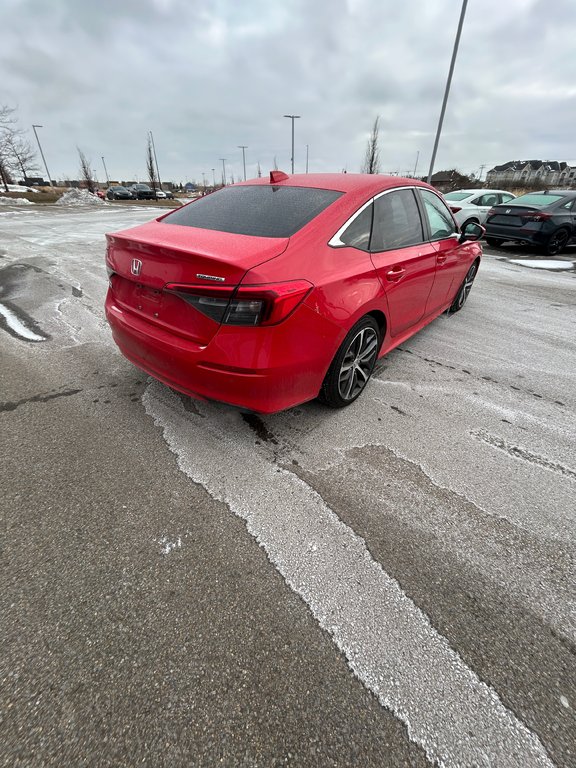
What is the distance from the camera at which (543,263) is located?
891 cm

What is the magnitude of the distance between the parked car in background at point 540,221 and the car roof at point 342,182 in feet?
26.3

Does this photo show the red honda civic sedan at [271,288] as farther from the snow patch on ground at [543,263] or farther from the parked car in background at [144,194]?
the parked car in background at [144,194]

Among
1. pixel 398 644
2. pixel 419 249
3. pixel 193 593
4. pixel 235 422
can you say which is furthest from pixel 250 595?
pixel 419 249

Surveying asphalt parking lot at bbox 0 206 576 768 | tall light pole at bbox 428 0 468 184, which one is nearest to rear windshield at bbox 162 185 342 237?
asphalt parking lot at bbox 0 206 576 768

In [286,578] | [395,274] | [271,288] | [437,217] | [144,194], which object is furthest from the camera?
[144,194]

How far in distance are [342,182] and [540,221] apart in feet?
29.0

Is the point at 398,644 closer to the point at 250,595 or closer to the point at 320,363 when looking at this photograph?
the point at 250,595

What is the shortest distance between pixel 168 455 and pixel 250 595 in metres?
1.06

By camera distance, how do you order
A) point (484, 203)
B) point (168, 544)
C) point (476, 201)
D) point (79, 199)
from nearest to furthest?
point (168, 544), point (476, 201), point (484, 203), point (79, 199)

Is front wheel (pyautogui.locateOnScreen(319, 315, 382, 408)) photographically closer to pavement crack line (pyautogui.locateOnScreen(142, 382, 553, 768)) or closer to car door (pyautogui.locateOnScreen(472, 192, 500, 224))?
pavement crack line (pyautogui.locateOnScreen(142, 382, 553, 768))

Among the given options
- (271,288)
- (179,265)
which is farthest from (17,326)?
(271,288)

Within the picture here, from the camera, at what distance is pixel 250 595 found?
1633mm

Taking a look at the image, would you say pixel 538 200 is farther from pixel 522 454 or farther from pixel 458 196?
pixel 522 454

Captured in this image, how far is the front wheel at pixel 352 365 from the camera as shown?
2594 mm
